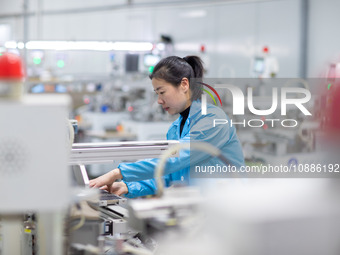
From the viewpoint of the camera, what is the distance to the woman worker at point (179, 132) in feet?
6.07

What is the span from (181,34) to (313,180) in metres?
7.43

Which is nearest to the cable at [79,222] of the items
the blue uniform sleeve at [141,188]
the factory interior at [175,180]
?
the factory interior at [175,180]

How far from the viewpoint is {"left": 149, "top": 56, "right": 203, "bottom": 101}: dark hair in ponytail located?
2.07 metres

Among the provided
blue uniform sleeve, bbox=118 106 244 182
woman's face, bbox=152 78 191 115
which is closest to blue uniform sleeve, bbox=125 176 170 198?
blue uniform sleeve, bbox=118 106 244 182

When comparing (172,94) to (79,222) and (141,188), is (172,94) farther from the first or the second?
(79,222)

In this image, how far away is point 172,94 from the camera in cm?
208

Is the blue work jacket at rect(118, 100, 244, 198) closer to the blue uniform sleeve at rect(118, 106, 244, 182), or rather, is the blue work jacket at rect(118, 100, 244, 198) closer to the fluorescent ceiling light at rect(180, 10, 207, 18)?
the blue uniform sleeve at rect(118, 106, 244, 182)

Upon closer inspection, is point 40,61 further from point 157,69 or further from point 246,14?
point 157,69

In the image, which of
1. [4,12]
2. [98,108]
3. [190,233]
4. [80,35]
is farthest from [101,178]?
[4,12]

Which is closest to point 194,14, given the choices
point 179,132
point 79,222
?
point 179,132

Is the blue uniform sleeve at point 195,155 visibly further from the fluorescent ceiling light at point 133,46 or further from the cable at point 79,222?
the fluorescent ceiling light at point 133,46

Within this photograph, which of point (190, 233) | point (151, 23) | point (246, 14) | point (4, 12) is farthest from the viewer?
point (4, 12)

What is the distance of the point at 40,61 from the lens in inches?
326

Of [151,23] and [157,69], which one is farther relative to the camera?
[151,23]
